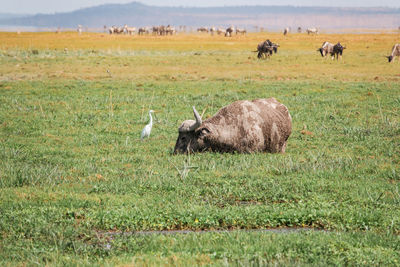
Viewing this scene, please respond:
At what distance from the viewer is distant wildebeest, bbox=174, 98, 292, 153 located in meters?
11.2

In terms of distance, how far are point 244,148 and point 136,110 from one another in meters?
7.50

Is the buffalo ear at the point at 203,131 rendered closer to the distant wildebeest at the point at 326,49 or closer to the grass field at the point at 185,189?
the grass field at the point at 185,189

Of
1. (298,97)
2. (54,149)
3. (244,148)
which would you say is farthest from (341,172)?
(298,97)

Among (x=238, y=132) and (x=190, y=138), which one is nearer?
(x=238, y=132)

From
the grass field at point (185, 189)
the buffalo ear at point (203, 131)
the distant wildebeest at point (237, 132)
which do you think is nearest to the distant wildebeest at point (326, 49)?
the grass field at point (185, 189)

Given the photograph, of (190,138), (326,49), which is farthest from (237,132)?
(326,49)

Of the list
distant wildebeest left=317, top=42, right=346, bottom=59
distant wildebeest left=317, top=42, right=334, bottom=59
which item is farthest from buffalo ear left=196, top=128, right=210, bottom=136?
distant wildebeest left=317, top=42, right=334, bottom=59

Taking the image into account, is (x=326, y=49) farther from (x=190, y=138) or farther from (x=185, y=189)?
(x=185, y=189)

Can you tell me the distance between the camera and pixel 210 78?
28.9 metres

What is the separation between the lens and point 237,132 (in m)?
11.2

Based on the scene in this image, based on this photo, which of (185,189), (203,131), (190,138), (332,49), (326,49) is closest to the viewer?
(185,189)

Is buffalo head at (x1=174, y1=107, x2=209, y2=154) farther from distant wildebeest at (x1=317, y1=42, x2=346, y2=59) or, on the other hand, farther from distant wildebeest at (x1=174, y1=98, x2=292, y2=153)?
distant wildebeest at (x1=317, y1=42, x2=346, y2=59)

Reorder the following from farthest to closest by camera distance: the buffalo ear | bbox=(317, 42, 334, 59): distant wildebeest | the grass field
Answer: bbox=(317, 42, 334, 59): distant wildebeest
the buffalo ear
the grass field

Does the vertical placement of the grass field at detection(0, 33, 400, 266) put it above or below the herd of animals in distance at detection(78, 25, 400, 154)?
below
